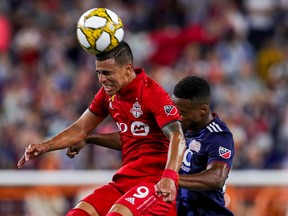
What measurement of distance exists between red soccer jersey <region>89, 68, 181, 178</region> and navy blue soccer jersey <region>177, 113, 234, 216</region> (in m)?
0.50

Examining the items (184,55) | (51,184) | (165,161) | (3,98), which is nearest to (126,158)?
(165,161)

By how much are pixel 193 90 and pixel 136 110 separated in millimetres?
672

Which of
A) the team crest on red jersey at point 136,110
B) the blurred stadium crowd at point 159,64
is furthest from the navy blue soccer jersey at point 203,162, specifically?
the blurred stadium crowd at point 159,64

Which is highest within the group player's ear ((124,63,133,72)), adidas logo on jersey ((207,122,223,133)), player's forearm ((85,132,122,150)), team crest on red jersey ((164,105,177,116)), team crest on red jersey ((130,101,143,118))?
player's ear ((124,63,133,72))

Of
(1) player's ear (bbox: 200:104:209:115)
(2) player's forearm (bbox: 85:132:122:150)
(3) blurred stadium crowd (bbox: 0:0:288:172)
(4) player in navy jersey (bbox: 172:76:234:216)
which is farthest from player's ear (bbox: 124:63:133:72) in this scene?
(3) blurred stadium crowd (bbox: 0:0:288:172)

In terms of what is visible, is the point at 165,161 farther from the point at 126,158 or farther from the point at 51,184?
the point at 51,184

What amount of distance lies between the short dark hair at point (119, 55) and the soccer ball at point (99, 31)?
3 centimetres

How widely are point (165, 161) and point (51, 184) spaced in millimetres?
5709

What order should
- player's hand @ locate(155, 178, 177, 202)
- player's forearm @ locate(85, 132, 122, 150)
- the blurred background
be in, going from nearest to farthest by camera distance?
player's hand @ locate(155, 178, 177, 202)
player's forearm @ locate(85, 132, 122, 150)
the blurred background

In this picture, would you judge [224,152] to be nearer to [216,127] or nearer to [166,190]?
[216,127]

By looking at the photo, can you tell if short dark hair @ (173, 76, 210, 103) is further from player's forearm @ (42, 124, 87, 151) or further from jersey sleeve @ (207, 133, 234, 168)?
player's forearm @ (42, 124, 87, 151)

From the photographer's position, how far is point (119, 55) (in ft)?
25.4

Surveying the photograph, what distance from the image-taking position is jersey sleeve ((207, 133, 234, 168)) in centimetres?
808

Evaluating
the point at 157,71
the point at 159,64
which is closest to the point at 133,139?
the point at 157,71
